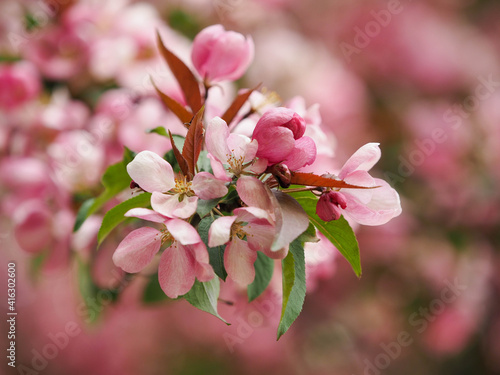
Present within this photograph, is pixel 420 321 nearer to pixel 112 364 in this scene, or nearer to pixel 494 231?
pixel 494 231

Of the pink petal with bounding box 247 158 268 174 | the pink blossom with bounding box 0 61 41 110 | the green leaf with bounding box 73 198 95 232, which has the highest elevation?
the pink petal with bounding box 247 158 268 174

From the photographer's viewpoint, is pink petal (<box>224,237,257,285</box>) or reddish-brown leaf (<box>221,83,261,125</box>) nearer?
pink petal (<box>224,237,257,285</box>)

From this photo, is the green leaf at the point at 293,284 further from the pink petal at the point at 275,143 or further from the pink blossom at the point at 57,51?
the pink blossom at the point at 57,51

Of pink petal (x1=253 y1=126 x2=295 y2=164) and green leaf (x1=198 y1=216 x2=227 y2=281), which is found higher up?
pink petal (x1=253 y1=126 x2=295 y2=164)

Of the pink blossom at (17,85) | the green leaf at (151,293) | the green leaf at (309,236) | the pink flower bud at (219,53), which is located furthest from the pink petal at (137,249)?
the pink blossom at (17,85)

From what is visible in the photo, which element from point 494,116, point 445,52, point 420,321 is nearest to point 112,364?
point 420,321

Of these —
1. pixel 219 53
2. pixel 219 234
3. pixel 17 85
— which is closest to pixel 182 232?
pixel 219 234

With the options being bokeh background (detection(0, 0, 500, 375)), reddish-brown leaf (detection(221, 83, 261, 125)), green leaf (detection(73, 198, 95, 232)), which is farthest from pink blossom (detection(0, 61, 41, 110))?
reddish-brown leaf (detection(221, 83, 261, 125))

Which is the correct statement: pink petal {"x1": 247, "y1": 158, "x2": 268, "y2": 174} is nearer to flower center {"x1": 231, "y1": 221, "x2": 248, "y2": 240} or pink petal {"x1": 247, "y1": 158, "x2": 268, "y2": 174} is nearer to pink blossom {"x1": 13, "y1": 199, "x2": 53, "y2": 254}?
flower center {"x1": 231, "y1": 221, "x2": 248, "y2": 240}
